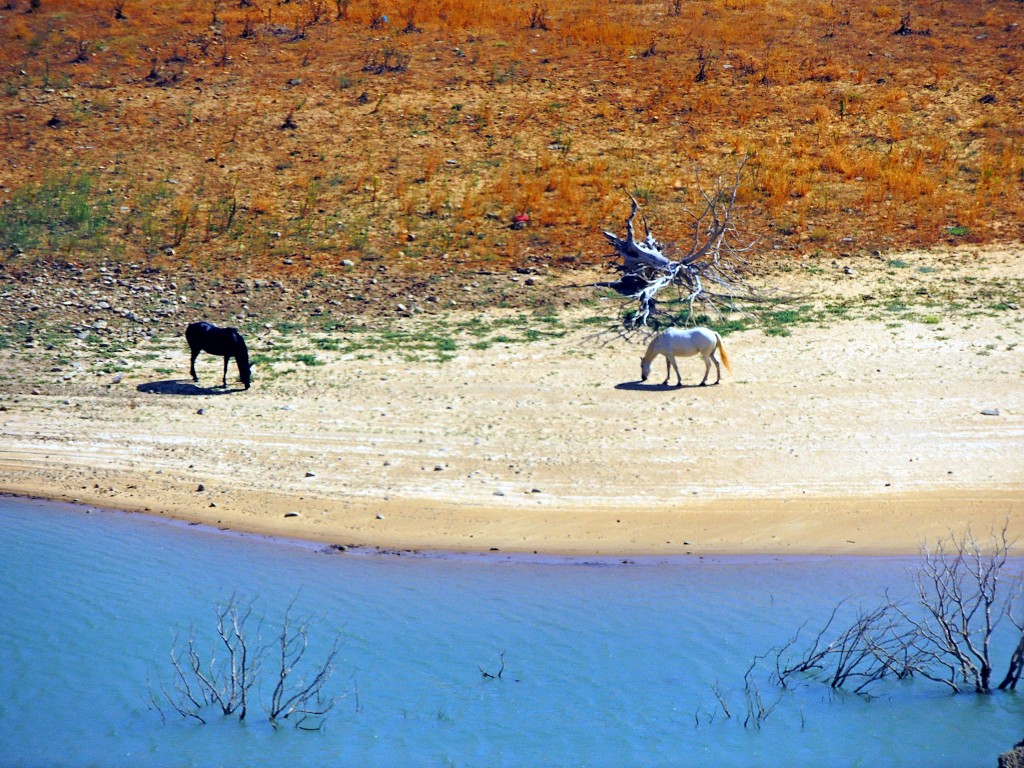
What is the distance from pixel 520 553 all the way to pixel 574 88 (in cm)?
1897

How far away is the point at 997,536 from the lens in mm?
10188

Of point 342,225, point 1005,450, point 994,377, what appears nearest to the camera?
point 1005,450

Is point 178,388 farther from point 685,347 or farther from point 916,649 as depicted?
point 916,649

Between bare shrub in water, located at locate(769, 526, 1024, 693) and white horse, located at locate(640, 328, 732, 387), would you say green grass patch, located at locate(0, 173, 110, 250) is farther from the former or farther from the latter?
bare shrub in water, located at locate(769, 526, 1024, 693)

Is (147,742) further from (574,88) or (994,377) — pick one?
(574,88)

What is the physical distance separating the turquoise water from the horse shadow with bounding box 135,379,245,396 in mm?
3500

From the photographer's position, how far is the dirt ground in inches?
418

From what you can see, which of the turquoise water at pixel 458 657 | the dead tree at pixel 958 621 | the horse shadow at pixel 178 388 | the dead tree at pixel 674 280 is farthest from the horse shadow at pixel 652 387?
the horse shadow at pixel 178 388

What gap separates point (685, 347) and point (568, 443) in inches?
100

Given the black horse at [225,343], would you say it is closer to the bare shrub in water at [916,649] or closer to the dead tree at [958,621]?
the bare shrub in water at [916,649]

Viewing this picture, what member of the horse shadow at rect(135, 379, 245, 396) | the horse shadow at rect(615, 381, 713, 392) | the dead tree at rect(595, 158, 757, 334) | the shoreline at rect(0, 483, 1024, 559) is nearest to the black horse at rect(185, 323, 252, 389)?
the horse shadow at rect(135, 379, 245, 396)

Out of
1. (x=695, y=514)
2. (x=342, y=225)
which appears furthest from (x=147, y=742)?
(x=342, y=225)

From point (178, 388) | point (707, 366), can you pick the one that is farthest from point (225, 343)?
point (707, 366)

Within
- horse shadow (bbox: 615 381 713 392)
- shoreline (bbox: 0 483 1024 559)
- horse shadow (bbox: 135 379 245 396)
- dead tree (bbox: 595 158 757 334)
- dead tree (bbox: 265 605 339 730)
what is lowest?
dead tree (bbox: 265 605 339 730)
